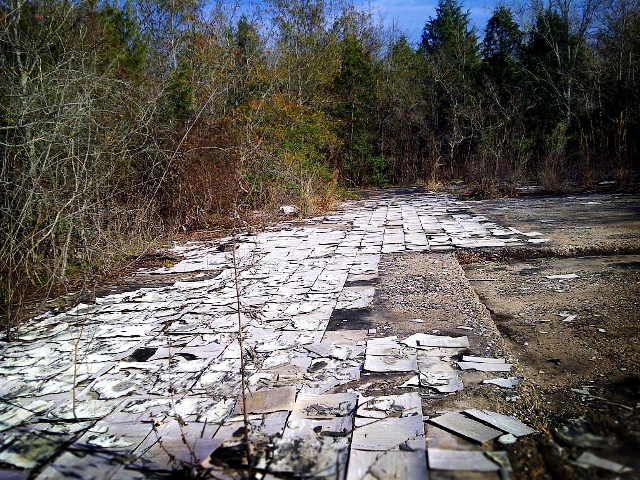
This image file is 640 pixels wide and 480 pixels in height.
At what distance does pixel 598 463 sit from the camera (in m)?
1.66

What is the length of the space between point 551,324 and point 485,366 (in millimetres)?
879

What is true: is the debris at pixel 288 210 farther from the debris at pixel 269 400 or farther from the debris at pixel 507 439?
the debris at pixel 507 439

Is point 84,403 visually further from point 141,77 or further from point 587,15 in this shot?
point 587,15

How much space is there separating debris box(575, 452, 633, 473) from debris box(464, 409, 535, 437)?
0.21 meters

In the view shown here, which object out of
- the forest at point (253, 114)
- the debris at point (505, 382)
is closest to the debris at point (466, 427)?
the debris at point (505, 382)

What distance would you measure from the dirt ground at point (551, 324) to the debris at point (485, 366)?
0.07 metres

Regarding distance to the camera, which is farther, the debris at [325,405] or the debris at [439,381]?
the debris at [439,381]

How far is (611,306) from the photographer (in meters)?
3.28

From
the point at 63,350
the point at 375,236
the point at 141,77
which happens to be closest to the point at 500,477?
the point at 63,350

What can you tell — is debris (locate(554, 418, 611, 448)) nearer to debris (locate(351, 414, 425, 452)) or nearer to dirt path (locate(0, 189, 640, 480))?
dirt path (locate(0, 189, 640, 480))

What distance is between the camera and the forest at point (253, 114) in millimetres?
4496

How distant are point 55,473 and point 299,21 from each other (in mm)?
16376

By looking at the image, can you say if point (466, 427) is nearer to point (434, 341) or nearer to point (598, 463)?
point (598, 463)

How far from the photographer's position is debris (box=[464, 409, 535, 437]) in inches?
74.2
